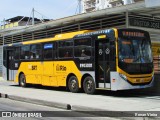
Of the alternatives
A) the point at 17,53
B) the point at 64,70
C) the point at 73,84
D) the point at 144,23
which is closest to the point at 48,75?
the point at 64,70

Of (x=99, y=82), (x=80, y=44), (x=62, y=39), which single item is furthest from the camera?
(x=62, y=39)

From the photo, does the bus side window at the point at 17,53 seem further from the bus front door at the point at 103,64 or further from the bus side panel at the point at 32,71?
the bus front door at the point at 103,64

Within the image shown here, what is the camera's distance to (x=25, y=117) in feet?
37.0

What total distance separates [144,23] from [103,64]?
6651mm

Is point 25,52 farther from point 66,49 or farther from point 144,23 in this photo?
point 144,23

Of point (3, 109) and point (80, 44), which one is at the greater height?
point (80, 44)

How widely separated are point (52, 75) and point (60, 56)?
1.38m

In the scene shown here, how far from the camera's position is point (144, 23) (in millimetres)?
22625

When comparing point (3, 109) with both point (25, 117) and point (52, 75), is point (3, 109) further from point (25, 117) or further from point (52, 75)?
point (52, 75)

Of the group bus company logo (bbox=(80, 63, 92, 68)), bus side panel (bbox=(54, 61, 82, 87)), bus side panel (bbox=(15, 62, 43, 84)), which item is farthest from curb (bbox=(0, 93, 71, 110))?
bus side panel (bbox=(15, 62, 43, 84))

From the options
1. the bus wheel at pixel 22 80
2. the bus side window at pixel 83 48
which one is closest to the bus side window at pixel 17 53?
the bus wheel at pixel 22 80

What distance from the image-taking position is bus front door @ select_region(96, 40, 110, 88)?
16859mm

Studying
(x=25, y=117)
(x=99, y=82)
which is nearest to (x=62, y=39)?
(x=99, y=82)

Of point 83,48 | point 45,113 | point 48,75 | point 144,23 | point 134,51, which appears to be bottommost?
point 45,113
